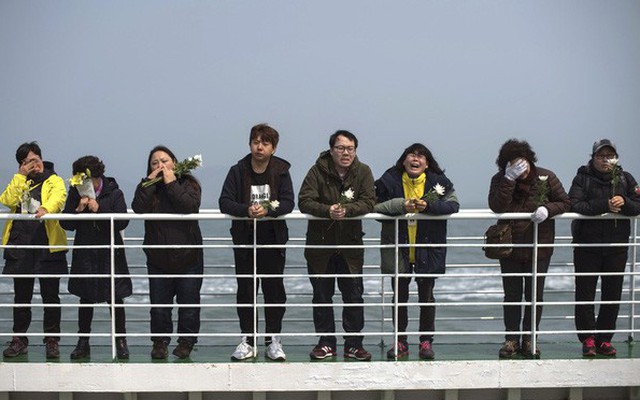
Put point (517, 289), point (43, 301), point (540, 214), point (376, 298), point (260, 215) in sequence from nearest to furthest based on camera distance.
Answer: point (260, 215)
point (540, 214)
point (517, 289)
point (43, 301)
point (376, 298)

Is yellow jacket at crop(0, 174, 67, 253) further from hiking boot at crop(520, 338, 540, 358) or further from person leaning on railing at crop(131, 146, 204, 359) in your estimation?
hiking boot at crop(520, 338, 540, 358)

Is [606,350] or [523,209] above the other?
[523,209]

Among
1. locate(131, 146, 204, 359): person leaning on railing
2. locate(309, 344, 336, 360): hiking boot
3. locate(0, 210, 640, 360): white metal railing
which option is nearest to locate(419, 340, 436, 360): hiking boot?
locate(0, 210, 640, 360): white metal railing

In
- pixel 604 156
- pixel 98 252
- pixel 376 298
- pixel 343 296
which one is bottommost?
pixel 376 298

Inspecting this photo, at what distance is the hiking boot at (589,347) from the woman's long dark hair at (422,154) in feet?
6.50

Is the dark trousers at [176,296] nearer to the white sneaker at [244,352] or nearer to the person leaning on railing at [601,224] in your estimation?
the white sneaker at [244,352]

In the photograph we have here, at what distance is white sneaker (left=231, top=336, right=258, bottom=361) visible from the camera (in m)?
7.26

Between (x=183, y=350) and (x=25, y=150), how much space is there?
2.19 meters

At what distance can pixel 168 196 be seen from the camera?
23.2 feet

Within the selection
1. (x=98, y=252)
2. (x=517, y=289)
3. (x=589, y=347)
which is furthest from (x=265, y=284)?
(x=589, y=347)

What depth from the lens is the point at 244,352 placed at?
7.27 meters

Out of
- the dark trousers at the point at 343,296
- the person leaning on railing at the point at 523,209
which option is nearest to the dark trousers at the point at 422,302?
the dark trousers at the point at 343,296

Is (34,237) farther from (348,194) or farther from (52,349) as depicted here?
(348,194)

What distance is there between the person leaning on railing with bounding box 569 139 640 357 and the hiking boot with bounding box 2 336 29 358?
4797mm
